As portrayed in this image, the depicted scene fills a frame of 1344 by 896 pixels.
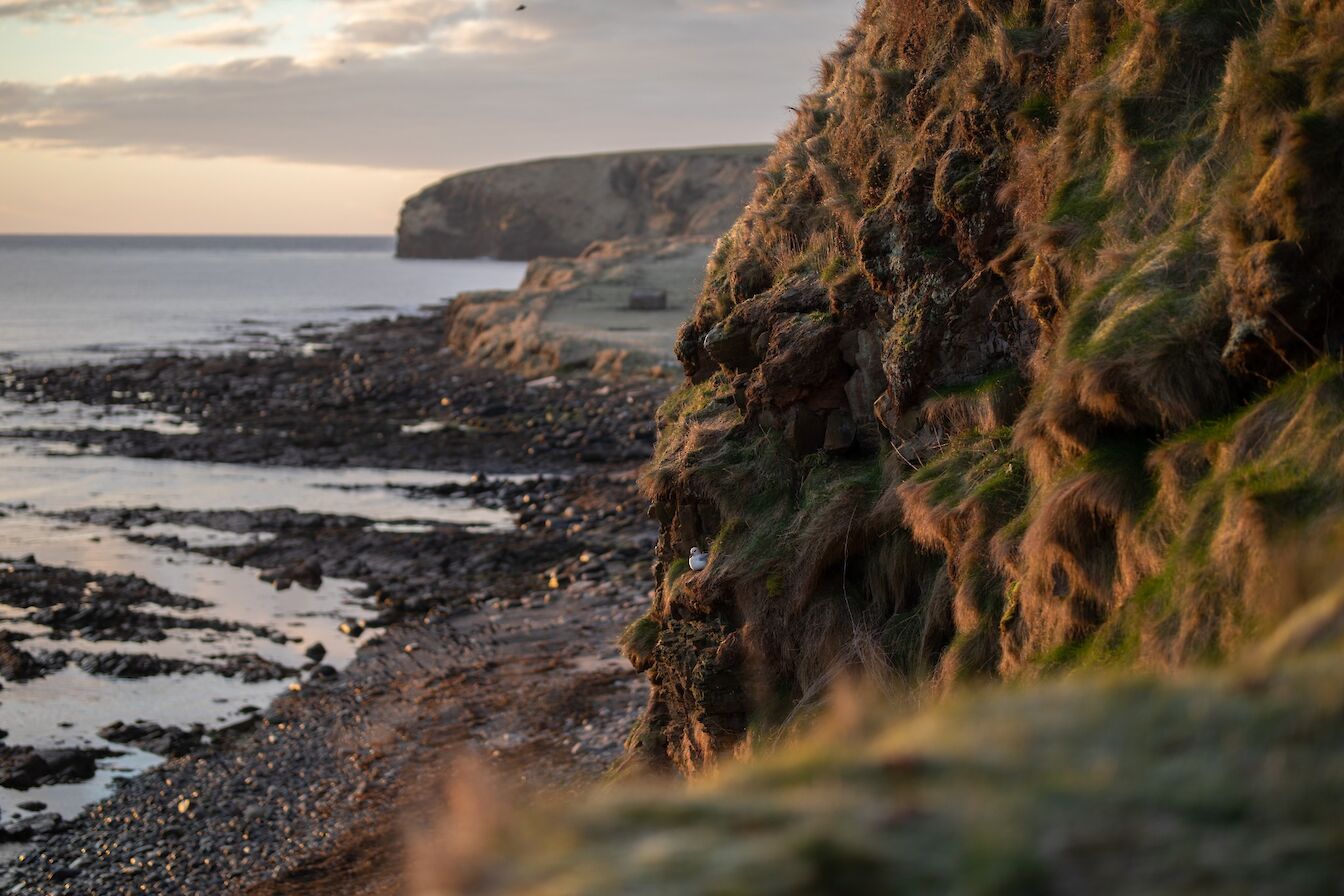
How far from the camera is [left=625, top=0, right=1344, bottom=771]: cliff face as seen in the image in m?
5.71

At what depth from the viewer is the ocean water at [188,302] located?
237 feet

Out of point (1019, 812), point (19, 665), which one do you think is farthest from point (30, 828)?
point (1019, 812)

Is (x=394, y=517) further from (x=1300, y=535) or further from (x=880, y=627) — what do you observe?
(x=1300, y=535)

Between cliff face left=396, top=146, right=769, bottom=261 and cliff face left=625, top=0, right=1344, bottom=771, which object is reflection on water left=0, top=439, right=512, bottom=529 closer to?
cliff face left=625, top=0, right=1344, bottom=771

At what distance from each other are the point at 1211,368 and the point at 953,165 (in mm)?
3356

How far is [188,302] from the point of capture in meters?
115

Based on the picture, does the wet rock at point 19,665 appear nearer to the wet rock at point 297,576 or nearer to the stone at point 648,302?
the wet rock at point 297,576

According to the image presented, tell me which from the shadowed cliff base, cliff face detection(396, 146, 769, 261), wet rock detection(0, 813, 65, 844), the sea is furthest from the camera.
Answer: cliff face detection(396, 146, 769, 261)

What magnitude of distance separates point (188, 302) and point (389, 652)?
104263 millimetres

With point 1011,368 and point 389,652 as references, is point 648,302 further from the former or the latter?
point 1011,368

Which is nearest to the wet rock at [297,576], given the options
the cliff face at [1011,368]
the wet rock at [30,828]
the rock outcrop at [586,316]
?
the wet rock at [30,828]

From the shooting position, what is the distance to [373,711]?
57.2ft

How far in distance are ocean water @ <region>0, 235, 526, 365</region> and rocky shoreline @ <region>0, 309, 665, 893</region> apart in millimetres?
33995

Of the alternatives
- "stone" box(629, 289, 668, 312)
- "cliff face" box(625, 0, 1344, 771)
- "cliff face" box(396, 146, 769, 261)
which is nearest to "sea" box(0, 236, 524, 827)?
"cliff face" box(625, 0, 1344, 771)
